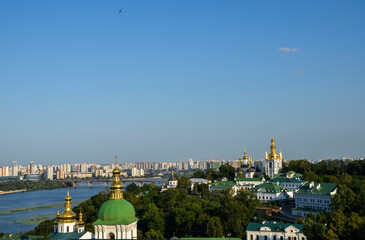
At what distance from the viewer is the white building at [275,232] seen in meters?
16.8

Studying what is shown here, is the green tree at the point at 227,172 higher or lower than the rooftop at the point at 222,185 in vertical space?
higher

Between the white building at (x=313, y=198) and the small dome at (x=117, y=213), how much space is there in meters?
14.4

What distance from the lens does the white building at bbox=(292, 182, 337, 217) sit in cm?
2347

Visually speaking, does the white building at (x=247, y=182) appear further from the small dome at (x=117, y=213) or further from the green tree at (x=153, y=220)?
the small dome at (x=117, y=213)

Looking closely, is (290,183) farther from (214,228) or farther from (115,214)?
(115,214)

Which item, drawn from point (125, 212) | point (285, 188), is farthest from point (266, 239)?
point (285, 188)

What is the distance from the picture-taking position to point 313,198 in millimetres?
24375

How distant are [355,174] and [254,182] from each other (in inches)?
332

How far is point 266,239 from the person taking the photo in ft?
56.4

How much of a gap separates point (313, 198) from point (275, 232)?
8.36m

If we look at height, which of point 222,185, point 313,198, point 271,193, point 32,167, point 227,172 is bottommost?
point 32,167

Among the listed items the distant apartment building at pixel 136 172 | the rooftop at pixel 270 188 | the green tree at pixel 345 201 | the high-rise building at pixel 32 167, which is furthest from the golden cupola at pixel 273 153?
the high-rise building at pixel 32 167

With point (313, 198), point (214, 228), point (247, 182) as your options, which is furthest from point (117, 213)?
point (247, 182)

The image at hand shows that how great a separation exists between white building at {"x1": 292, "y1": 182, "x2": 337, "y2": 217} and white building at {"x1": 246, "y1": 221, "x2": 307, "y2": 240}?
6414 millimetres
